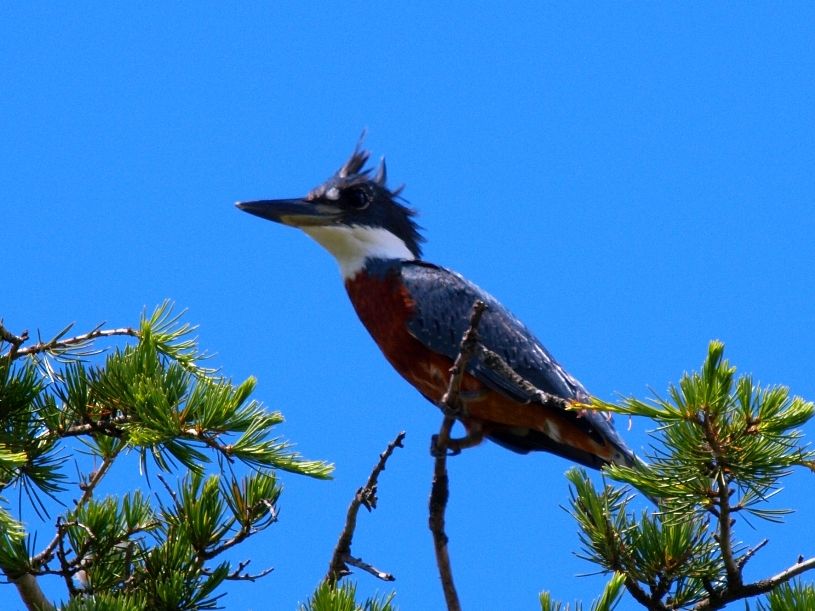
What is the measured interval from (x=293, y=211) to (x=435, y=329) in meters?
1.05

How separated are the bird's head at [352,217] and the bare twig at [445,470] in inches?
83.4

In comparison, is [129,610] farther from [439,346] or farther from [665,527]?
[439,346]

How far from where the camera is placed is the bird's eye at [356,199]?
19.3ft

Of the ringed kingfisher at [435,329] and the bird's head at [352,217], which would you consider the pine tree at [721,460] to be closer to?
the ringed kingfisher at [435,329]

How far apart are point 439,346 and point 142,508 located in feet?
6.70

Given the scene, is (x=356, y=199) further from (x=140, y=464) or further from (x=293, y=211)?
(x=140, y=464)

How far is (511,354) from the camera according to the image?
17.5 ft

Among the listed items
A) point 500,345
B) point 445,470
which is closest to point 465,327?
point 500,345

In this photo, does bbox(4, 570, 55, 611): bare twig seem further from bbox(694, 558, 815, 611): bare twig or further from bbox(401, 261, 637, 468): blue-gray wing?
bbox(401, 261, 637, 468): blue-gray wing

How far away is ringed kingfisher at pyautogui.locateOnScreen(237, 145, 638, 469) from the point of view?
16.4 ft

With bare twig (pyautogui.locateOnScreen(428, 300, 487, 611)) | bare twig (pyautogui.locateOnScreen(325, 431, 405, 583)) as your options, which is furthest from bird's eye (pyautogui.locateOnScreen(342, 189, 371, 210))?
bare twig (pyautogui.locateOnScreen(325, 431, 405, 583))

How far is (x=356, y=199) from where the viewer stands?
19.4ft

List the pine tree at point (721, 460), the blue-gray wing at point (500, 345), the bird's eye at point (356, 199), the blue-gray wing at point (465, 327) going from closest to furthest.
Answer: the pine tree at point (721, 460)
the blue-gray wing at point (500, 345)
the blue-gray wing at point (465, 327)
the bird's eye at point (356, 199)

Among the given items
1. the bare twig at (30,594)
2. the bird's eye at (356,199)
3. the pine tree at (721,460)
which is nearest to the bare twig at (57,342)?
the bare twig at (30,594)
